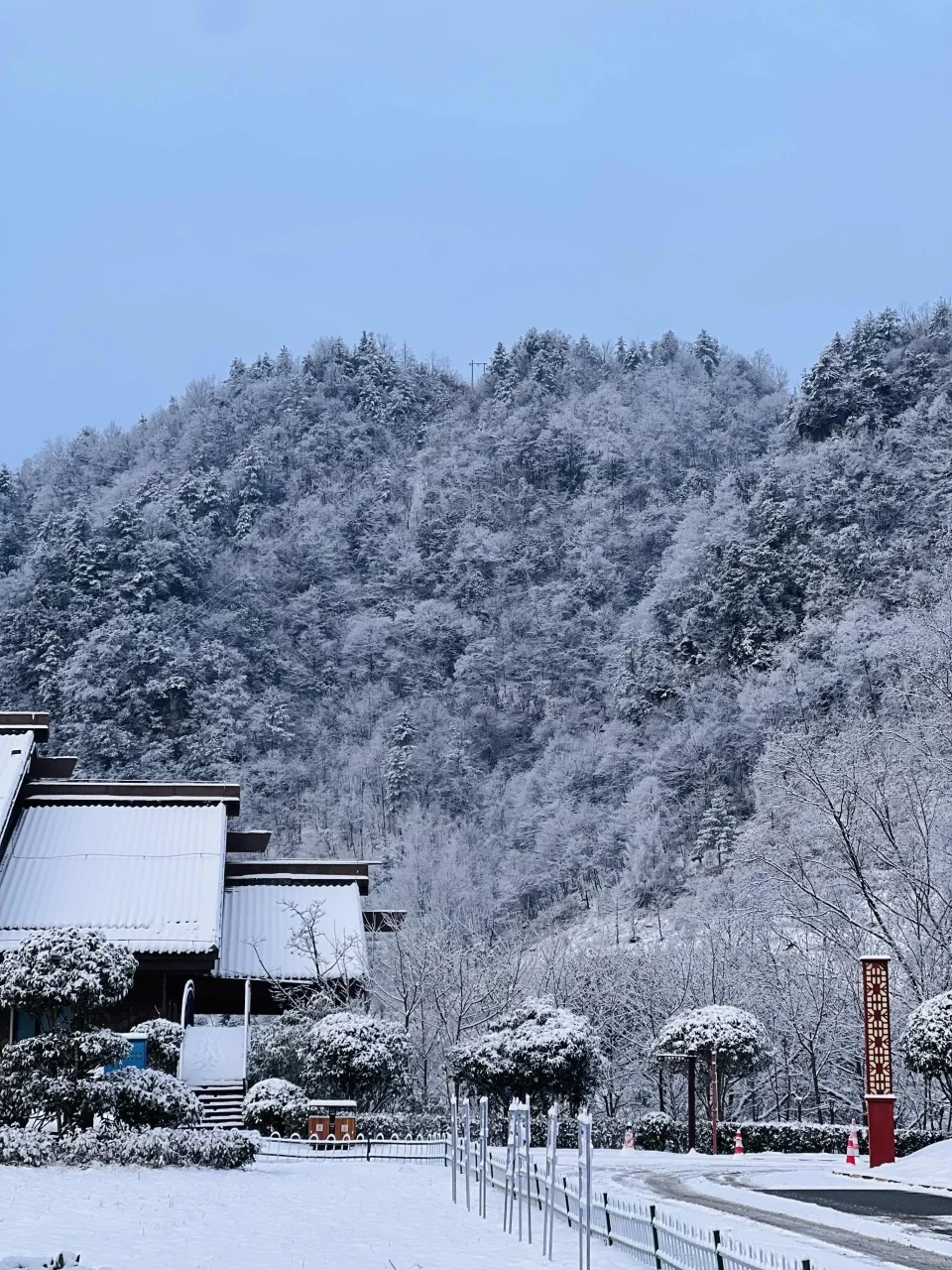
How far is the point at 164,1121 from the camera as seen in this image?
732 inches

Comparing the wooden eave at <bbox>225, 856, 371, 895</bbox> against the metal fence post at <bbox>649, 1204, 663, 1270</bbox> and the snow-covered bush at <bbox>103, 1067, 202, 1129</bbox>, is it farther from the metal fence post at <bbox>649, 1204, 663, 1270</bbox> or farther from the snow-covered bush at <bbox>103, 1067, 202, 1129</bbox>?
the metal fence post at <bbox>649, 1204, 663, 1270</bbox>

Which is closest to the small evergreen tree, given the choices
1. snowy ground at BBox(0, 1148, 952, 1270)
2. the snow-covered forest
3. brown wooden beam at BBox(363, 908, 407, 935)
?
the snow-covered forest

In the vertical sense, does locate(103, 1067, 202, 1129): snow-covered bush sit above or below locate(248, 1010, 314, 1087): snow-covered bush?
below

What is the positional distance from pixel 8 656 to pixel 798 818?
2020 inches

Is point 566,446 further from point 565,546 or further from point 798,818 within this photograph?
point 798,818

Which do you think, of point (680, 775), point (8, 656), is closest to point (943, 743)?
point (680, 775)

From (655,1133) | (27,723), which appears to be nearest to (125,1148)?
(655,1133)

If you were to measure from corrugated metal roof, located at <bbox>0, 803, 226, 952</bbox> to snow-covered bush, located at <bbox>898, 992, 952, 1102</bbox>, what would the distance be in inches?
507

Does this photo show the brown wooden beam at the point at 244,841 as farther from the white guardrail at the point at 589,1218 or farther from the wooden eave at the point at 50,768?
the white guardrail at the point at 589,1218

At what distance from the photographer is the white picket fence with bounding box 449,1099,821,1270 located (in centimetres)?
816

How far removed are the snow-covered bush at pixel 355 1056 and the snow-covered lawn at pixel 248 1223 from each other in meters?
6.10

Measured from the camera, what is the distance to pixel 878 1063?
832 inches

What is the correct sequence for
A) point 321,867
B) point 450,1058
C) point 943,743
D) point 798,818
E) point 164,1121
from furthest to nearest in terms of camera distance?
1. point 798,818
2. point 321,867
3. point 943,743
4. point 450,1058
5. point 164,1121

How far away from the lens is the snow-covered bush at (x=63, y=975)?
17969mm
